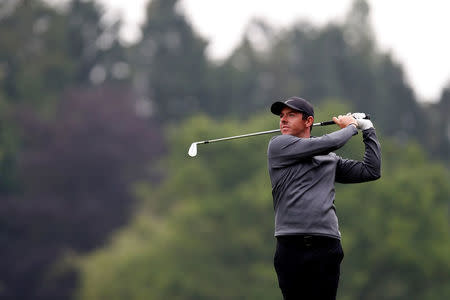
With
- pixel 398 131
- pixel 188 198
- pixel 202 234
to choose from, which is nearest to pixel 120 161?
pixel 188 198

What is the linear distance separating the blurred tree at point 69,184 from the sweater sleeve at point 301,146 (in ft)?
127

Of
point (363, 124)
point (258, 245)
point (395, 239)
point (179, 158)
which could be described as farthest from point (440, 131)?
point (363, 124)

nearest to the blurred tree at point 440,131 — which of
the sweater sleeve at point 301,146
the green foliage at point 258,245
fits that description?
the green foliage at point 258,245

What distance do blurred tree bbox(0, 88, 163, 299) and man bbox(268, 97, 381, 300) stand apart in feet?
127

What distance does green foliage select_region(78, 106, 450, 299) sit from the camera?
40594 millimetres

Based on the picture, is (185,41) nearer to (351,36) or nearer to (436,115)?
(351,36)

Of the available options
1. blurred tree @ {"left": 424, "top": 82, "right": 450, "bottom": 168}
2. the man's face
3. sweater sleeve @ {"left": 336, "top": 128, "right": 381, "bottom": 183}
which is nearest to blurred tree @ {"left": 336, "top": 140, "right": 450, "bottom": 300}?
blurred tree @ {"left": 424, "top": 82, "right": 450, "bottom": 168}

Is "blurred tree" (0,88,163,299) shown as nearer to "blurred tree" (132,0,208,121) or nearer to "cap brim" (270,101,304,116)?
"blurred tree" (132,0,208,121)

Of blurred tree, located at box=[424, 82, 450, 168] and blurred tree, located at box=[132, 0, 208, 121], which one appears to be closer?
blurred tree, located at box=[424, 82, 450, 168]

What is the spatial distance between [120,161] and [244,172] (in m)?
9.76

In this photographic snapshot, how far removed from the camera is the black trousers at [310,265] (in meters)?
7.19

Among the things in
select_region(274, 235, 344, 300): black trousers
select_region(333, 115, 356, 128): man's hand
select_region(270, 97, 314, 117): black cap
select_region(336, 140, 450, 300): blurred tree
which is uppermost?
select_region(336, 140, 450, 300): blurred tree

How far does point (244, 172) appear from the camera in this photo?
4859 centimetres

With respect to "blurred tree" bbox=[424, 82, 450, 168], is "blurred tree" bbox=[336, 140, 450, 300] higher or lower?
lower
